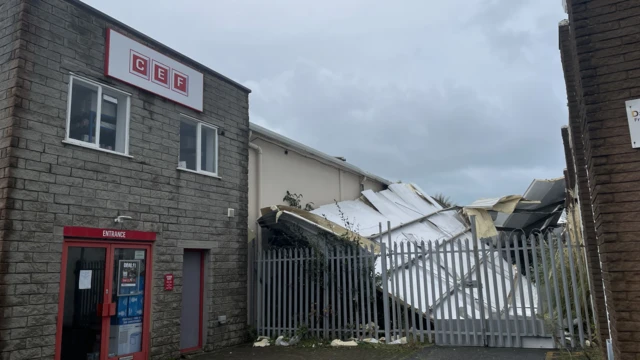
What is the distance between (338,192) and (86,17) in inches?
390

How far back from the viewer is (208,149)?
10.5m

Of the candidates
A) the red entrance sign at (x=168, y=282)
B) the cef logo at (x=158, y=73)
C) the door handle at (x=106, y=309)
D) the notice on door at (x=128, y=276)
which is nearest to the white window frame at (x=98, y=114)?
the cef logo at (x=158, y=73)

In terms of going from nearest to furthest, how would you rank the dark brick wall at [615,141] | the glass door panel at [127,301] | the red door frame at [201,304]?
the dark brick wall at [615,141], the glass door panel at [127,301], the red door frame at [201,304]

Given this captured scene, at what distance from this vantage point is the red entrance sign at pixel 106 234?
7.40 m

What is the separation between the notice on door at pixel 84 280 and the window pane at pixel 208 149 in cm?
339

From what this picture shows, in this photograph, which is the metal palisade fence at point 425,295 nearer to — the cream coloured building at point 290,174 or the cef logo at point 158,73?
the cream coloured building at point 290,174

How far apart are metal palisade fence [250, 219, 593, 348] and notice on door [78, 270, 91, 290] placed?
417 cm

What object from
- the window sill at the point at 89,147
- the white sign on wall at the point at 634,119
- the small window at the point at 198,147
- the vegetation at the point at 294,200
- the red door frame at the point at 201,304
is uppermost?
the small window at the point at 198,147

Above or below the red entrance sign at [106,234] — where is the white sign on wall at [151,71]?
above

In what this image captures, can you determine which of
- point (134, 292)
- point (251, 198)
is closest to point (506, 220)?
point (251, 198)

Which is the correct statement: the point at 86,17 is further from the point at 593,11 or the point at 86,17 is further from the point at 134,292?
the point at 593,11

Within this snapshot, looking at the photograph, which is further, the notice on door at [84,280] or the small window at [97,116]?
the small window at [97,116]

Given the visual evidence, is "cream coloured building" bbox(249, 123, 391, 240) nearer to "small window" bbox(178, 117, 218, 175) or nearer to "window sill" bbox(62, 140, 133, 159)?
"small window" bbox(178, 117, 218, 175)

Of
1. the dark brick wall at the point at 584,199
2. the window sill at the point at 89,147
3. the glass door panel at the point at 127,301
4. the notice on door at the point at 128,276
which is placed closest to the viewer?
the dark brick wall at the point at 584,199
